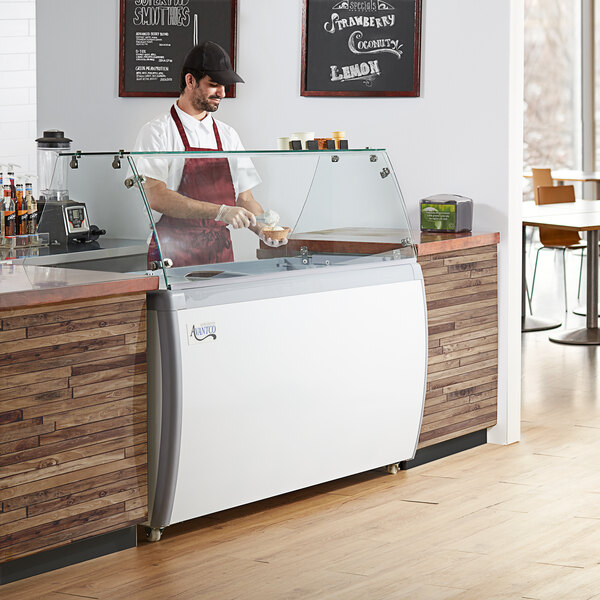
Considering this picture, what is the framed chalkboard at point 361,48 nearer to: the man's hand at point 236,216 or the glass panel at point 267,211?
the glass panel at point 267,211

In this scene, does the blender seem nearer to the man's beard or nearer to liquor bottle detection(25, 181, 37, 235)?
liquor bottle detection(25, 181, 37, 235)

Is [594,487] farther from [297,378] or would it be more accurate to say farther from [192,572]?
[192,572]

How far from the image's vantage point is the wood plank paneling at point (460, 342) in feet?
13.7

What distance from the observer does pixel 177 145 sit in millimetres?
4148

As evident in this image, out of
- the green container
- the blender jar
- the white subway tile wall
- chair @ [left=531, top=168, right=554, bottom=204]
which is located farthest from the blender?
chair @ [left=531, top=168, right=554, bottom=204]

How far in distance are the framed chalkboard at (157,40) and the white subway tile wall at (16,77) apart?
92 centimetres

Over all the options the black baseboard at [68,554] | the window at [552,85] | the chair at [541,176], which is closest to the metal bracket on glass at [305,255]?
the black baseboard at [68,554]

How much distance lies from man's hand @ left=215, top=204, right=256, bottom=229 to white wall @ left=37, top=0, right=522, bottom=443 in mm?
1231

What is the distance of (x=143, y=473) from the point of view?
10.7 feet

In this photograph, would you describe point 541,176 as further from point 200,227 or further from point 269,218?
point 200,227

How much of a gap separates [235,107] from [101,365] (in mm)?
2167

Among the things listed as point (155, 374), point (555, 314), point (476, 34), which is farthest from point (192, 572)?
point (555, 314)

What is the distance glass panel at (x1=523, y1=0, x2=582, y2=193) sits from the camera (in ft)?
35.8

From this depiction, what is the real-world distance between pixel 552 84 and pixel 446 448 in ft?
25.0
